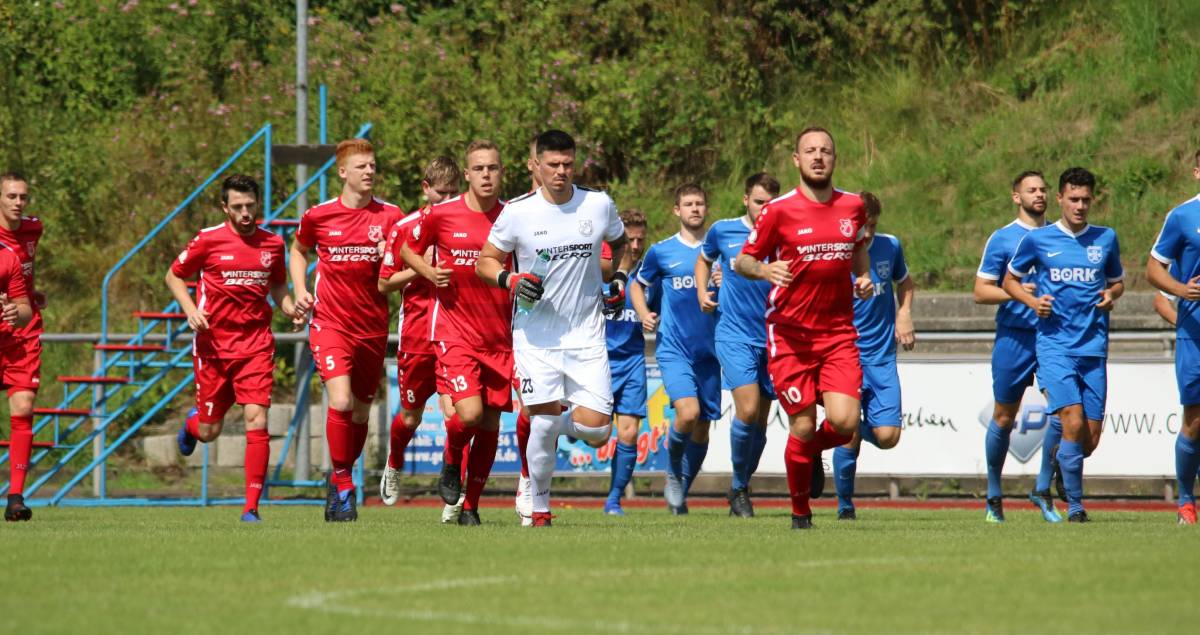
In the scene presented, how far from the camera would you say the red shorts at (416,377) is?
13.1 meters

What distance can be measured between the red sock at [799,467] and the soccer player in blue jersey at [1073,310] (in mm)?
2329

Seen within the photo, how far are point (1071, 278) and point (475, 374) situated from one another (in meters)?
4.25

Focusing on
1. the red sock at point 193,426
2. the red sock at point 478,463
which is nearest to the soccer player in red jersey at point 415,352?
the red sock at point 478,463

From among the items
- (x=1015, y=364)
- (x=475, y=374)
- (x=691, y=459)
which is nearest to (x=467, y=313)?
(x=475, y=374)

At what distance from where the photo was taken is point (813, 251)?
10648mm

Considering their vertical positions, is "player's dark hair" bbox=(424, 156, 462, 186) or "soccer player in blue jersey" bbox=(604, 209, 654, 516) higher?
"player's dark hair" bbox=(424, 156, 462, 186)

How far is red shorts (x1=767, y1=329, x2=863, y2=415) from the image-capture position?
10734 millimetres

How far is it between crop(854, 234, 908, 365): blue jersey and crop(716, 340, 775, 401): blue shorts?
0.78 m

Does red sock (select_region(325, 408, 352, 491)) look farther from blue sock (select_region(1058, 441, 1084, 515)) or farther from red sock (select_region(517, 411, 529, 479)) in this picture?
blue sock (select_region(1058, 441, 1084, 515))

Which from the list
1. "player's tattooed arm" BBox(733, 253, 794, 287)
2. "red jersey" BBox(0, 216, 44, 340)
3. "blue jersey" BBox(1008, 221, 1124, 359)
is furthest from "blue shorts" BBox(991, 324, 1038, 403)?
"red jersey" BBox(0, 216, 44, 340)

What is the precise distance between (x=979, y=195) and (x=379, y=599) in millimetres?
16852

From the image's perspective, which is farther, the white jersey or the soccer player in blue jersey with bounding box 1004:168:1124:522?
the soccer player in blue jersey with bounding box 1004:168:1124:522

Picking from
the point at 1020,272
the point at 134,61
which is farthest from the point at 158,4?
the point at 1020,272

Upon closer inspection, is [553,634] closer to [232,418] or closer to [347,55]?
[232,418]
